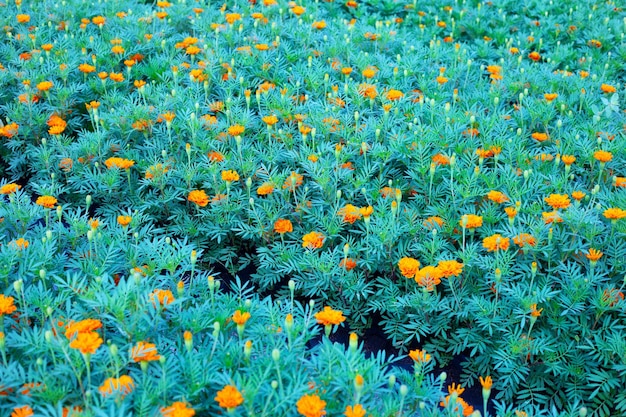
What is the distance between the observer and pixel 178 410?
183 centimetres

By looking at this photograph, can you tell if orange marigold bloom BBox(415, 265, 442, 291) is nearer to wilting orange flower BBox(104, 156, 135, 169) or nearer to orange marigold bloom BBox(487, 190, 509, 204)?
orange marigold bloom BBox(487, 190, 509, 204)

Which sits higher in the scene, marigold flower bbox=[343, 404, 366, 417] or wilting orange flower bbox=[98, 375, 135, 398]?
wilting orange flower bbox=[98, 375, 135, 398]

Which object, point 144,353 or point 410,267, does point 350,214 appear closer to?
point 410,267

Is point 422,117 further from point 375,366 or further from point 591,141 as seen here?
point 375,366

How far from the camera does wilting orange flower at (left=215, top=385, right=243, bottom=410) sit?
6.21ft

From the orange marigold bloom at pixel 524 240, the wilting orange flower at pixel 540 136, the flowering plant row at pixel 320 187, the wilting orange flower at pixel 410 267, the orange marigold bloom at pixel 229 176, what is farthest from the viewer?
the wilting orange flower at pixel 540 136

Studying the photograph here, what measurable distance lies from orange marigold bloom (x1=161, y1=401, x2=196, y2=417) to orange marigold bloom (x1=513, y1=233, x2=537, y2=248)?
165 cm

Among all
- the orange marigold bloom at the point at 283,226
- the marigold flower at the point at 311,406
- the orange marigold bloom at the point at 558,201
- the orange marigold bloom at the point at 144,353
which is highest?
the orange marigold bloom at the point at 144,353

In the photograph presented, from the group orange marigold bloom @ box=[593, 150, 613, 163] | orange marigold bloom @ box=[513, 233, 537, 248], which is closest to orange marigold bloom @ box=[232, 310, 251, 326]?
orange marigold bloom @ box=[513, 233, 537, 248]

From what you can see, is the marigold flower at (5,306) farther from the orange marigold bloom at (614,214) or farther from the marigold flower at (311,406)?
the orange marigold bloom at (614,214)

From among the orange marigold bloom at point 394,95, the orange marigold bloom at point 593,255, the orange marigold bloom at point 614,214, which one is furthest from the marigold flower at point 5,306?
the orange marigold bloom at point 394,95

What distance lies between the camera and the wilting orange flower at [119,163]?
3344 mm

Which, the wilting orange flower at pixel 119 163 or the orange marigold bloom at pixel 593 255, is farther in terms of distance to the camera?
the wilting orange flower at pixel 119 163

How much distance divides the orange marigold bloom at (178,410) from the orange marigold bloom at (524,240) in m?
1.65
